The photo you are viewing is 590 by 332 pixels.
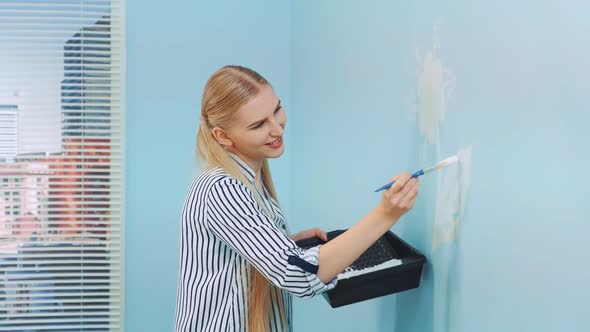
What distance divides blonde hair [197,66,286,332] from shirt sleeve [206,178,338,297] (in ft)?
0.33

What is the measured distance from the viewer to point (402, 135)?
5.13 feet

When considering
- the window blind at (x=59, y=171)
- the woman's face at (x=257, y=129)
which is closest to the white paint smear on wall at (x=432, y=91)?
the woman's face at (x=257, y=129)

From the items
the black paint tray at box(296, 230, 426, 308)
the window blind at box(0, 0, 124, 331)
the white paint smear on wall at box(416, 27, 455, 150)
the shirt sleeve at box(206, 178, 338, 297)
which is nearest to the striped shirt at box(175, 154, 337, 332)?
the shirt sleeve at box(206, 178, 338, 297)

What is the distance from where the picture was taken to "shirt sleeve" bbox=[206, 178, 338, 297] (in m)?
1.22

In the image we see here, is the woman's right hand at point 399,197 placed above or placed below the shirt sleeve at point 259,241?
above

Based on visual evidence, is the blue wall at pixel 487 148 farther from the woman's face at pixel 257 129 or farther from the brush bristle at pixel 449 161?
the woman's face at pixel 257 129

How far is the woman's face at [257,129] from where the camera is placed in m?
1.40

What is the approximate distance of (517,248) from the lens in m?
1.09

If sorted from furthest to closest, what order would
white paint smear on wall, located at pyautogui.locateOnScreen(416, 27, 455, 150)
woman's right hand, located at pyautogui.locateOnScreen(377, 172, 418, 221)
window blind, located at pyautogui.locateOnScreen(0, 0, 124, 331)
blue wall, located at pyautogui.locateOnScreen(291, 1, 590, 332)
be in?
window blind, located at pyautogui.locateOnScreen(0, 0, 124, 331) → white paint smear on wall, located at pyautogui.locateOnScreen(416, 27, 455, 150) → woman's right hand, located at pyautogui.locateOnScreen(377, 172, 418, 221) → blue wall, located at pyautogui.locateOnScreen(291, 1, 590, 332)

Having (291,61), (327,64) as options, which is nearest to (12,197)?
(291,61)

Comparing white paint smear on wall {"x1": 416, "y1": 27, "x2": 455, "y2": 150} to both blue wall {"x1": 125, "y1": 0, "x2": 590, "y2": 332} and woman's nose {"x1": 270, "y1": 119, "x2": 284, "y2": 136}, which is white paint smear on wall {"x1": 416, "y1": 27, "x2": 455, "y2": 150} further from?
woman's nose {"x1": 270, "y1": 119, "x2": 284, "y2": 136}

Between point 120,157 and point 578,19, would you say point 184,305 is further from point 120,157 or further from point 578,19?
point 120,157

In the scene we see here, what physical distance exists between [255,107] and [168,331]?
6.00 ft

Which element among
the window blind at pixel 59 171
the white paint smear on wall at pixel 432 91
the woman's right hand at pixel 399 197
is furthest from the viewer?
the window blind at pixel 59 171
